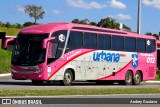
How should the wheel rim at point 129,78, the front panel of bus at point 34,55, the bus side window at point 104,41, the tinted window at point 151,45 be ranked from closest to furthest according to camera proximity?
the front panel of bus at point 34,55 → the bus side window at point 104,41 → the wheel rim at point 129,78 → the tinted window at point 151,45

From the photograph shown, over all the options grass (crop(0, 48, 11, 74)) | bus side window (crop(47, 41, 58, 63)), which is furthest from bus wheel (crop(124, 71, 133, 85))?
grass (crop(0, 48, 11, 74))

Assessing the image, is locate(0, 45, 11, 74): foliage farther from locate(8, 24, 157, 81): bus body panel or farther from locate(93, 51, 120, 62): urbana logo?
locate(93, 51, 120, 62): urbana logo

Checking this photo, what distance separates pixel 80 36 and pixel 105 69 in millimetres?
3659

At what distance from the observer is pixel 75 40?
27.6m

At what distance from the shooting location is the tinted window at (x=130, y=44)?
1254 inches

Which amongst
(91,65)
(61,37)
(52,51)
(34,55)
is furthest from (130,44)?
(34,55)

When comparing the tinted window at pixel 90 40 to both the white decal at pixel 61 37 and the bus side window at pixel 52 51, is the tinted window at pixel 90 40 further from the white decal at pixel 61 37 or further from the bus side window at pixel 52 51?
the bus side window at pixel 52 51

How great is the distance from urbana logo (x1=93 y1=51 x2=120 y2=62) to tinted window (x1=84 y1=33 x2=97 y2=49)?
0.59 meters

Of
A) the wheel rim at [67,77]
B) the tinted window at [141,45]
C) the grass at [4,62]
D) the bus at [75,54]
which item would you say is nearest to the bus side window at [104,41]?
the bus at [75,54]

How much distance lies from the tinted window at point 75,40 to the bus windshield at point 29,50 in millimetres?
1708

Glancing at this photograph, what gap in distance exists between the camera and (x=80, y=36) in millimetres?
28109

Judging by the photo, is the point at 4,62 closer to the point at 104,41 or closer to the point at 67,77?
the point at 104,41

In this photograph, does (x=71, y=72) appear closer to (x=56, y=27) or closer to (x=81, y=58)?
(x=81, y=58)

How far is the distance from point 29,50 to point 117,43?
706cm
